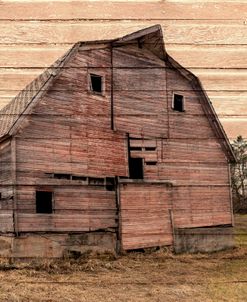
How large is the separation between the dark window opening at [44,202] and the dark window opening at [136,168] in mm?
Answer: 2387

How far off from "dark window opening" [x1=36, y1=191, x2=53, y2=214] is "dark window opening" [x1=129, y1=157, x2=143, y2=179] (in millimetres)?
2387

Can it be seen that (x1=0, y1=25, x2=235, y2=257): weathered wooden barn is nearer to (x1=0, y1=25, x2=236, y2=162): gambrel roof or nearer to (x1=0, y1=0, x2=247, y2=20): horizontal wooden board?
(x1=0, y1=25, x2=236, y2=162): gambrel roof

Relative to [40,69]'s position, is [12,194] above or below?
below

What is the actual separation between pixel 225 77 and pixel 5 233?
694cm

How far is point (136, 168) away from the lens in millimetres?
10969

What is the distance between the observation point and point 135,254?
396 inches

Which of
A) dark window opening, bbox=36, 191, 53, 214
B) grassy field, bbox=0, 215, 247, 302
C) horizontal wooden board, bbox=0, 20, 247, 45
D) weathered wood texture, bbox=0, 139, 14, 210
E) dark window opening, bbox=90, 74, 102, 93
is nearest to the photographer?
horizontal wooden board, bbox=0, 20, 247, 45

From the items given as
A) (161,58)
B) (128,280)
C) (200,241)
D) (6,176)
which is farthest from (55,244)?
(161,58)

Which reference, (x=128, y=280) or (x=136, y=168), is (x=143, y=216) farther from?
(x=128, y=280)

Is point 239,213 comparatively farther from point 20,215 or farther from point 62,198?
point 20,215

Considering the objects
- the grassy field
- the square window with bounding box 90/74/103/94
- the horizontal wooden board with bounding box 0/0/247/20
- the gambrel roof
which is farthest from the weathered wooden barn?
the horizontal wooden board with bounding box 0/0/247/20

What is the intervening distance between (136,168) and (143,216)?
1.32 m

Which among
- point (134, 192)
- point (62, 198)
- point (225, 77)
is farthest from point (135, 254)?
point (225, 77)

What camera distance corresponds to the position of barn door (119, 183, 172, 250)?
10.1 meters
